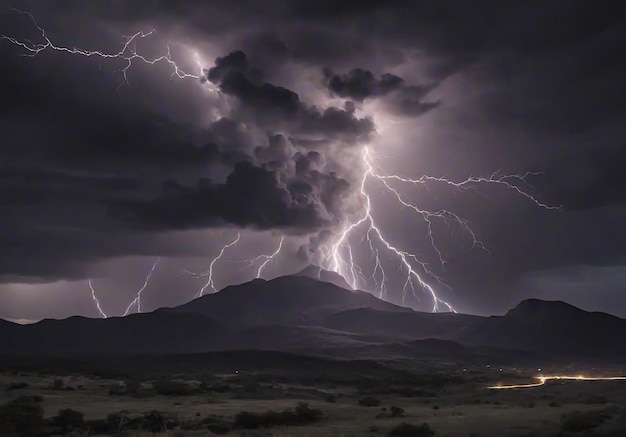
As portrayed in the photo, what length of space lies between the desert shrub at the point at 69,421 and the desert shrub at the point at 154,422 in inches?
108

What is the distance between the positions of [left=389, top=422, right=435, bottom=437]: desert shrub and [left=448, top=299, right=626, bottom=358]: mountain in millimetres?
145335

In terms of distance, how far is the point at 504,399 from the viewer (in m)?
47.7

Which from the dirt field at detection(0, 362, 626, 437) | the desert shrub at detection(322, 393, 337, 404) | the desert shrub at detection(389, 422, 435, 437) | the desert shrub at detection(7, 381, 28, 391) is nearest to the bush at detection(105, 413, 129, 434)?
the dirt field at detection(0, 362, 626, 437)

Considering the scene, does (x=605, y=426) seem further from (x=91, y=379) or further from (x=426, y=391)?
(x=91, y=379)

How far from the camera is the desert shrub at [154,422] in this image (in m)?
31.3

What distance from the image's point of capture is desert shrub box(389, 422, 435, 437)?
28.3 metres

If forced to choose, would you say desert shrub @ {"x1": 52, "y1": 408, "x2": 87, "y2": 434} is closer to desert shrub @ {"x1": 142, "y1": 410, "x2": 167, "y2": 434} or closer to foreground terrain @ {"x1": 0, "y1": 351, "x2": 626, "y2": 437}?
foreground terrain @ {"x1": 0, "y1": 351, "x2": 626, "y2": 437}

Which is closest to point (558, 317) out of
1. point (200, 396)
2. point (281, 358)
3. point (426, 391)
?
point (281, 358)

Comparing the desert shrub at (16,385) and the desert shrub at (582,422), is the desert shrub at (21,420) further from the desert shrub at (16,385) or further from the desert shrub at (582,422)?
the desert shrub at (582,422)

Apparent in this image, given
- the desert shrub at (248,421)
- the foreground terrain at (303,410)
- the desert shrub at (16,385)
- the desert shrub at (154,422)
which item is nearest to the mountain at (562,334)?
the foreground terrain at (303,410)

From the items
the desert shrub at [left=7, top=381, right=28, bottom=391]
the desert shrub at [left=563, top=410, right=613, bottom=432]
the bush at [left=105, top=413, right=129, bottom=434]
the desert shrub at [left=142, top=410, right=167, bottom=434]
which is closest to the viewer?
the desert shrub at [left=563, top=410, right=613, bottom=432]

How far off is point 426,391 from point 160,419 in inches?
1263

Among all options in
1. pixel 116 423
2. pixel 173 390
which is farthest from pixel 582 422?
pixel 173 390

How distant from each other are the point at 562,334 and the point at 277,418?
163666mm
